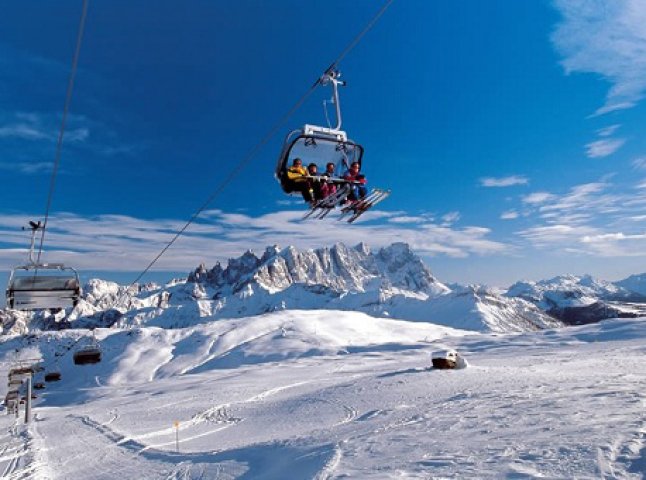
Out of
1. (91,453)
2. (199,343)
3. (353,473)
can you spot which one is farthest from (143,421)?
(199,343)

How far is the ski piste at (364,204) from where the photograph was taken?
558 inches

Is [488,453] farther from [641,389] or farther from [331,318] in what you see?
[331,318]

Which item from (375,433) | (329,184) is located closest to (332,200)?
(329,184)

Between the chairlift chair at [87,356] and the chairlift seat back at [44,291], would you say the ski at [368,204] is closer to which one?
the chairlift seat back at [44,291]

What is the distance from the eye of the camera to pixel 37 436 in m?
23.3

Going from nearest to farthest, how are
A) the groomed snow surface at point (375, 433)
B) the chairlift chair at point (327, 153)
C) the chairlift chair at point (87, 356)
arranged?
1. the groomed snow surface at point (375, 433)
2. the chairlift chair at point (327, 153)
3. the chairlift chair at point (87, 356)

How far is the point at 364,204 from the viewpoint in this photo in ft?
48.5

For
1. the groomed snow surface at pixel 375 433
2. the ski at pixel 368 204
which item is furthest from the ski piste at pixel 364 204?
the groomed snow surface at pixel 375 433

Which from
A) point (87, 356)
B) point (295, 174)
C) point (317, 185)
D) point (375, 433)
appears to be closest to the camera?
point (375, 433)

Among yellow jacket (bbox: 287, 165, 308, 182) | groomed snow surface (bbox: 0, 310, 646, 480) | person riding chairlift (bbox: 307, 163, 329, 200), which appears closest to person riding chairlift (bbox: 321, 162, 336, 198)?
person riding chairlift (bbox: 307, 163, 329, 200)

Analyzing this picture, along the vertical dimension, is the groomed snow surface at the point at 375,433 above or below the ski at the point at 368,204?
below

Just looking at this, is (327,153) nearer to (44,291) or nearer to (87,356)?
(44,291)

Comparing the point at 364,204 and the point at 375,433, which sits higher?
the point at 364,204

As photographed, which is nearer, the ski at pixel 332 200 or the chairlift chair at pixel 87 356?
the ski at pixel 332 200
